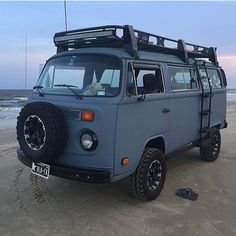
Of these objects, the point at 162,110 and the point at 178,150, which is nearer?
the point at 162,110

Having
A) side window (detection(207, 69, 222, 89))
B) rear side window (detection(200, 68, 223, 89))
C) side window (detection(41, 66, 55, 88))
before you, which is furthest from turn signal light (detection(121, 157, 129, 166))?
side window (detection(207, 69, 222, 89))

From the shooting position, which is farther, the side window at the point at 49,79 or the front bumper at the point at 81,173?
the side window at the point at 49,79

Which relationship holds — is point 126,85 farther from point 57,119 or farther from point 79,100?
point 57,119

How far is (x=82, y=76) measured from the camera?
5.59 m

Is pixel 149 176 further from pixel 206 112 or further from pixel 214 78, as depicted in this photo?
pixel 214 78

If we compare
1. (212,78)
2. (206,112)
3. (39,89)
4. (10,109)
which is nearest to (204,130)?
(206,112)

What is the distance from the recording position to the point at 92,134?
4879mm

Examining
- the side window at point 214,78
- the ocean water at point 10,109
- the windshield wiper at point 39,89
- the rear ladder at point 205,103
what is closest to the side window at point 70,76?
the windshield wiper at point 39,89

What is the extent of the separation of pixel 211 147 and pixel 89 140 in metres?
4.18

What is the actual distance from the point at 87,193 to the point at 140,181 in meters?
1.00

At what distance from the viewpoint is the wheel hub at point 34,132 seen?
16.4 feet

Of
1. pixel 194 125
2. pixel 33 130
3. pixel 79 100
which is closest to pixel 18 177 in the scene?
pixel 33 130

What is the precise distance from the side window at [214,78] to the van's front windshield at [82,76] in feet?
12.0

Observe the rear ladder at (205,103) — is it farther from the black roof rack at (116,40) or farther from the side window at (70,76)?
the side window at (70,76)
